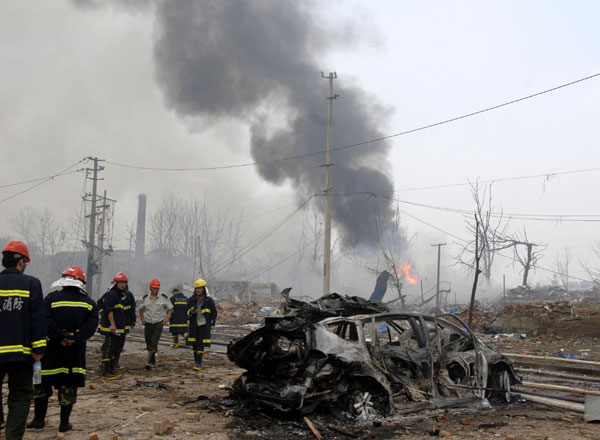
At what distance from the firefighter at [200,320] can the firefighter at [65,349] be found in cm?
420

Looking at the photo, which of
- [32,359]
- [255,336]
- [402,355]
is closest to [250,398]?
[255,336]

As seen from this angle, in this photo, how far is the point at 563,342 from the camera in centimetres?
1614

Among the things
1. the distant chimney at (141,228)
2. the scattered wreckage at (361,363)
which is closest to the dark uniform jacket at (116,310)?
the scattered wreckage at (361,363)

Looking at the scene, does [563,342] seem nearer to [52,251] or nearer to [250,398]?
[250,398]

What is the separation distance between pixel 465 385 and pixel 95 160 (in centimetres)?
3595

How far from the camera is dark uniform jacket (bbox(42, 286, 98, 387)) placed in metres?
5.36

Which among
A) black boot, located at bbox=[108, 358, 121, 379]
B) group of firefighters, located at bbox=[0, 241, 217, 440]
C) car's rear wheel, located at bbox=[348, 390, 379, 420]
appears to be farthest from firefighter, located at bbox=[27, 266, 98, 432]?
black boot, located at bbox=[108, 358, 121, 379]

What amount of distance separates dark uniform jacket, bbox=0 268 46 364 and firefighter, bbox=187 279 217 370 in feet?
17.8

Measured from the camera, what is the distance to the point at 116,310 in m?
8.96

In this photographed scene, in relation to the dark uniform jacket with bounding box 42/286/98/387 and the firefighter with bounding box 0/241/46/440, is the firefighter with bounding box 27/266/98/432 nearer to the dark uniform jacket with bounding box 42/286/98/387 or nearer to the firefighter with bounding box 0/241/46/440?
the dark uniform jacket with bounding box 42/286/98/387

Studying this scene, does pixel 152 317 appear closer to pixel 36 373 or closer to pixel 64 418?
pixel 64 418

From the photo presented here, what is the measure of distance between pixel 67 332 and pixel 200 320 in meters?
4.61

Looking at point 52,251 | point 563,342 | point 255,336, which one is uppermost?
point 52,251

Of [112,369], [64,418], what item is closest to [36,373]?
[64,418]
